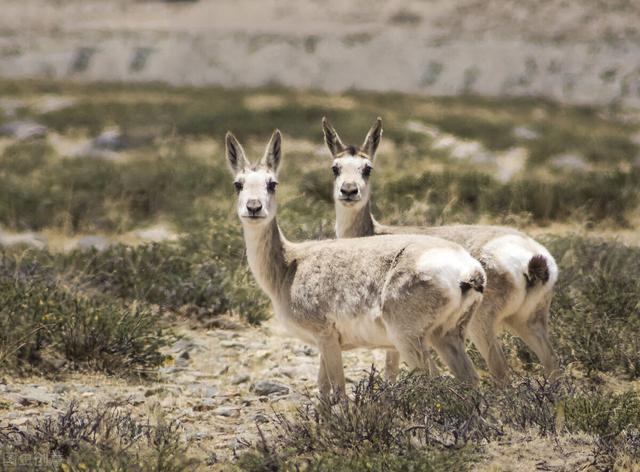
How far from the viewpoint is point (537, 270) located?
782cm

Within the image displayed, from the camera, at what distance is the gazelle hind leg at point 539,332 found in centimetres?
820

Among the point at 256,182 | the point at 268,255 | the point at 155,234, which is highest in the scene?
the point at 256,182

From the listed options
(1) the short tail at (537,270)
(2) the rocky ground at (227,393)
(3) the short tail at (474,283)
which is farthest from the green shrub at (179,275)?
(3) the short tail at (474,283)

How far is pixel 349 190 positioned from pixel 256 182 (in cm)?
148

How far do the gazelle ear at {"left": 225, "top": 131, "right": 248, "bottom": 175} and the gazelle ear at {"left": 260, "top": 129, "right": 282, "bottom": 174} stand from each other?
0.62 ft

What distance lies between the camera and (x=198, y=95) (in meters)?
45.8

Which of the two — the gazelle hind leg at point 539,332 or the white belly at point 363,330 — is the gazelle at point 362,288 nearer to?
the white belly at point 363,330

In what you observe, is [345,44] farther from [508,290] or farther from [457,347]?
[457,347]

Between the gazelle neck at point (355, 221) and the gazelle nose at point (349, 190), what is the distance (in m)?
0.24

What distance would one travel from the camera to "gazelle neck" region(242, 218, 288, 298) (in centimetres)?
811

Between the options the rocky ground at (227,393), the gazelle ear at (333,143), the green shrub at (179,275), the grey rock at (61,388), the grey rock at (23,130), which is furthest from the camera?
the grey rock at (23,130)

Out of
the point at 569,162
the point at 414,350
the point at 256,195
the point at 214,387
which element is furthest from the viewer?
the point at 569,162

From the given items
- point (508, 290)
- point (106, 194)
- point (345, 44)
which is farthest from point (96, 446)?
point (345, 44)

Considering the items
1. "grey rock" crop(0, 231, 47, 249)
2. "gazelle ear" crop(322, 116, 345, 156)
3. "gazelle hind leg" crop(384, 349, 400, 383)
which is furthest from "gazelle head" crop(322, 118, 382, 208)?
"grey rock" crop(0, 231, 47, 249)
